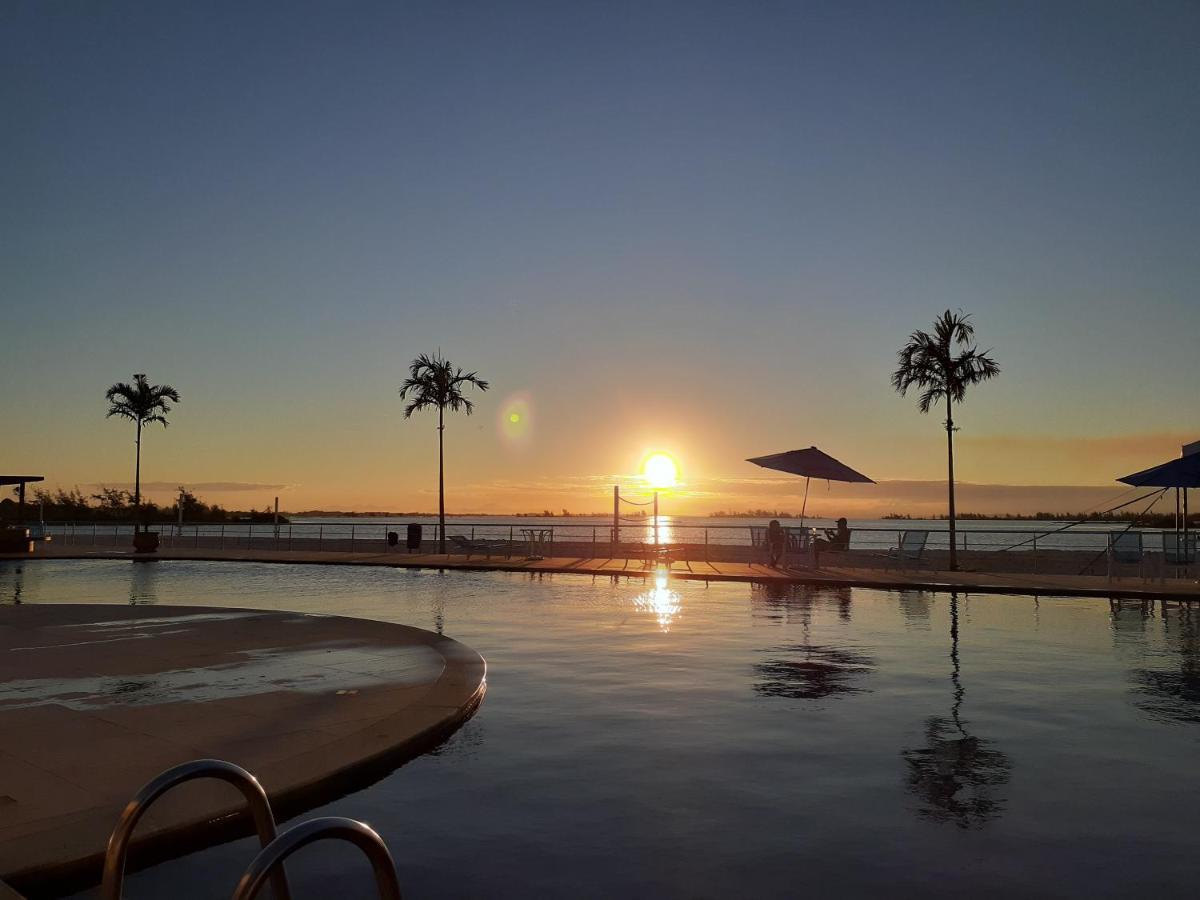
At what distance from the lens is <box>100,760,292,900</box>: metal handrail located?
3193mm

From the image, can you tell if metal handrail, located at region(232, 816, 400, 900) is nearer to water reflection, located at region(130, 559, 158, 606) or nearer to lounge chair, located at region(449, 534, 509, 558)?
water reflection, located at region(130, 559, 158, 606)

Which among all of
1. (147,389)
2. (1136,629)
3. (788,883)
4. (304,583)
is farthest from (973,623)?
(147,389)

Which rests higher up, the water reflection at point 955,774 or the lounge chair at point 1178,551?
the lounge chair at point 1178,551

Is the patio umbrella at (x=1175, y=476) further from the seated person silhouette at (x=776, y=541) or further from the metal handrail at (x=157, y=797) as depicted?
the metal handrail at (x=157, y=797)

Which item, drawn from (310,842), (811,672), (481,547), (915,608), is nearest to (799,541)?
(915,608)

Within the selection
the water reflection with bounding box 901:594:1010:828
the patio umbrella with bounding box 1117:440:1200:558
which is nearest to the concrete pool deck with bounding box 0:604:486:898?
the water reflection with bounding box 901:594:1010:828

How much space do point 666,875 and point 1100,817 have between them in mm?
3120

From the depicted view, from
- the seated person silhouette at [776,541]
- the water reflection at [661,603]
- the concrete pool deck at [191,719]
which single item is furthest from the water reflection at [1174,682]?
the seated person silhouette at [776,541]

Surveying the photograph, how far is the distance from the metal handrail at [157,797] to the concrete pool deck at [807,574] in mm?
20184

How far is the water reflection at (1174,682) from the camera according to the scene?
8.89m

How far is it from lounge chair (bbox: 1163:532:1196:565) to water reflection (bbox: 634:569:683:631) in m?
13.3

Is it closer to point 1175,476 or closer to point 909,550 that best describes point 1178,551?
point 1175,476

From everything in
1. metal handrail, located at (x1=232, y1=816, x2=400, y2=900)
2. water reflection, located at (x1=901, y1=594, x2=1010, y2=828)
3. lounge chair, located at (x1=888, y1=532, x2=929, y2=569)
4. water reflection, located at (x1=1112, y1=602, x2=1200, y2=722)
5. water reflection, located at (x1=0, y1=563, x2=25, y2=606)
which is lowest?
water reflection, located at (x1=0, y1=563, x2=25, y2=606)

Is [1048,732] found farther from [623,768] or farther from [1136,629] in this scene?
[1136,629]
